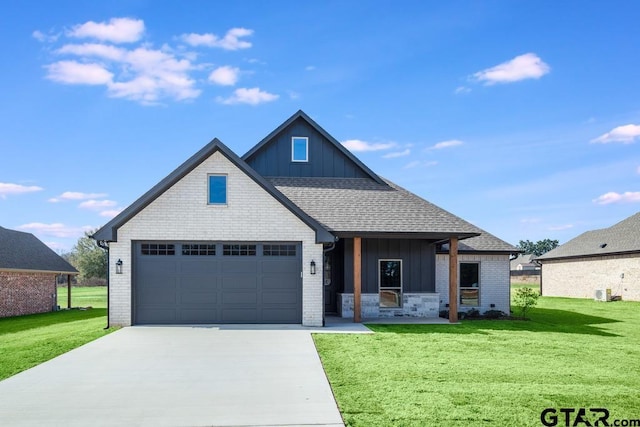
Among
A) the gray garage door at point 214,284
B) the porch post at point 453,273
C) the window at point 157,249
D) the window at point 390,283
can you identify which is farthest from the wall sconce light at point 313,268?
the porch post at point 453,273

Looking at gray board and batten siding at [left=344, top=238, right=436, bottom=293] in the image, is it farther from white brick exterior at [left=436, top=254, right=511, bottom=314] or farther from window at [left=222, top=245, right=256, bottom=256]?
window at [left=222, top=245, right=256, bottom=256]

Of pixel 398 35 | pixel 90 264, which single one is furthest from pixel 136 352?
pixel 90 264

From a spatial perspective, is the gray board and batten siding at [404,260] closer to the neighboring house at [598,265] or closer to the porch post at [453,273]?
the porch post at [453,273]

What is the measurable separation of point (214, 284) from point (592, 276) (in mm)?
29741

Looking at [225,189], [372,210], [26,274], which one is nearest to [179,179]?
[225,189]

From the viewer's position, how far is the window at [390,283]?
17.7 m

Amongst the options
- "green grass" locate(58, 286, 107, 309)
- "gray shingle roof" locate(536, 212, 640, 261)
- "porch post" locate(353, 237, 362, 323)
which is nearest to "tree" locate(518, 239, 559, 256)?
"gray shingle roof" locate(536, 212, 640, 261)

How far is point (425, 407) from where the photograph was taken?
23.0ft

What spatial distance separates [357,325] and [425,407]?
841 cm

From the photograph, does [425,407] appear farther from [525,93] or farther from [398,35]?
[525,93]

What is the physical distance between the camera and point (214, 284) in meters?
15.2

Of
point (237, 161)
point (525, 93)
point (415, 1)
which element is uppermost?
point (415, 1)

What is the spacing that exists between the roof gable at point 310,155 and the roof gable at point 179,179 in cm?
391

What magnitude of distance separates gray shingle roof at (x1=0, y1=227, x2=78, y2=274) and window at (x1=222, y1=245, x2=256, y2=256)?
13.7m
